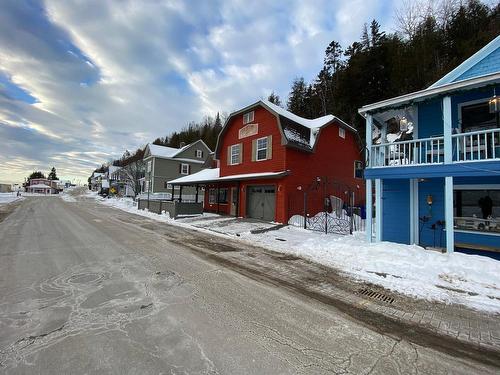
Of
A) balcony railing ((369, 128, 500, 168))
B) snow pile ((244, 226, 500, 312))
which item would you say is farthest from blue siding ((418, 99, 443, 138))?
snow pile ((244, 226, 500, 312))

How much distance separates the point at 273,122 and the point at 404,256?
12315mm

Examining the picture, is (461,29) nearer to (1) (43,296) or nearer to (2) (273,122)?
(2) (273,122)

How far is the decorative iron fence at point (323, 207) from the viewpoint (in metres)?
Result: 14.5

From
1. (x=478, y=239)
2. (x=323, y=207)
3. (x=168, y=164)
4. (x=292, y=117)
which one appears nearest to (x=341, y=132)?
(x=292, y=117)

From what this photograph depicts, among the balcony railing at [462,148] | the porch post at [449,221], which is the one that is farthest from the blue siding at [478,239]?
the balcony railing at [462,148]

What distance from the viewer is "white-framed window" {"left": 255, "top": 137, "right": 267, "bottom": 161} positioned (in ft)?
59.7

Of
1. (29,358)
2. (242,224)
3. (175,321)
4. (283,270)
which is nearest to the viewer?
(29,358)

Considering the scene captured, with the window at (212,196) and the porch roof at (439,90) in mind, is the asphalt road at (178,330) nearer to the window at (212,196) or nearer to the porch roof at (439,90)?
the porch roof at (439,90)

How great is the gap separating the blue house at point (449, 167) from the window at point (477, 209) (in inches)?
0.9

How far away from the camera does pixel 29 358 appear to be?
285 cm

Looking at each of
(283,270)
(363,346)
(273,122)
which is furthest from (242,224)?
(363,346)

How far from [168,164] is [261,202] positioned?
91.2ft

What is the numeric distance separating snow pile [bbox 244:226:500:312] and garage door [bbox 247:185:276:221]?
7232 mm

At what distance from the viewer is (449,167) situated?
7859 millimetres
